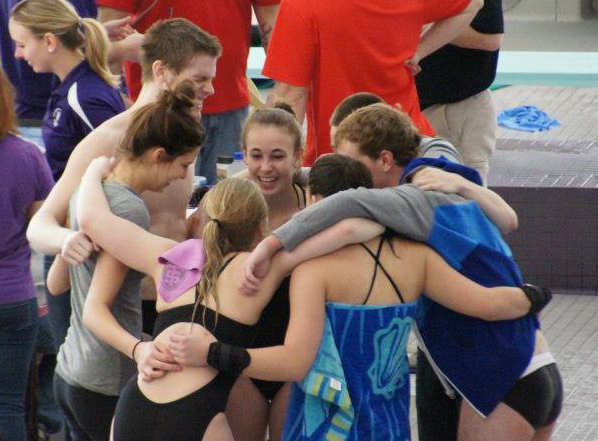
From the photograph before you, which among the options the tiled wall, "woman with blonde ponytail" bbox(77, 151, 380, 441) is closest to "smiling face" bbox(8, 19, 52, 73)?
"woman with blonde ponytail" bbox(77, 151, 380, 441)

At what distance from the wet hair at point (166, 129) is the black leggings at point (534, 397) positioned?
119cm

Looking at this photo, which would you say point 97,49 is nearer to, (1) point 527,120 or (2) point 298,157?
(2) point 298,157

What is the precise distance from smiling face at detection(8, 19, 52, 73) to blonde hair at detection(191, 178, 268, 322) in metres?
1.67

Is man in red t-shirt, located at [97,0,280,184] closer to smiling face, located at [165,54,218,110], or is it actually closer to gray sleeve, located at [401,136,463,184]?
smiling face, located at [165,54,218,110]

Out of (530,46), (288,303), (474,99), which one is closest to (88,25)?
(288,303)

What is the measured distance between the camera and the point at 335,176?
11.4ft

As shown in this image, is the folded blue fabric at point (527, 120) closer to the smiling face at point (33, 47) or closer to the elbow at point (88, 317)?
the smiling face at point (33, 47)

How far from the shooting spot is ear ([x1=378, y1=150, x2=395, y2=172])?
3696 millimetres

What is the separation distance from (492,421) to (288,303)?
69cm

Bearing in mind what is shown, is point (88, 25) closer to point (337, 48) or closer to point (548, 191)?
point (337, 48)

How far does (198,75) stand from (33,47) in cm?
84

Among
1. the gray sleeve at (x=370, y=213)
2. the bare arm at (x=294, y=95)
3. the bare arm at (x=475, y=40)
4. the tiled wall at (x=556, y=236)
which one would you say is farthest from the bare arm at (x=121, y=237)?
the tiled wall at (x=556, y=236)

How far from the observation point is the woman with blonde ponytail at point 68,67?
4.70 meters

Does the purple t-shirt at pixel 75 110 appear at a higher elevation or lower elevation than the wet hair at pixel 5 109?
lower
